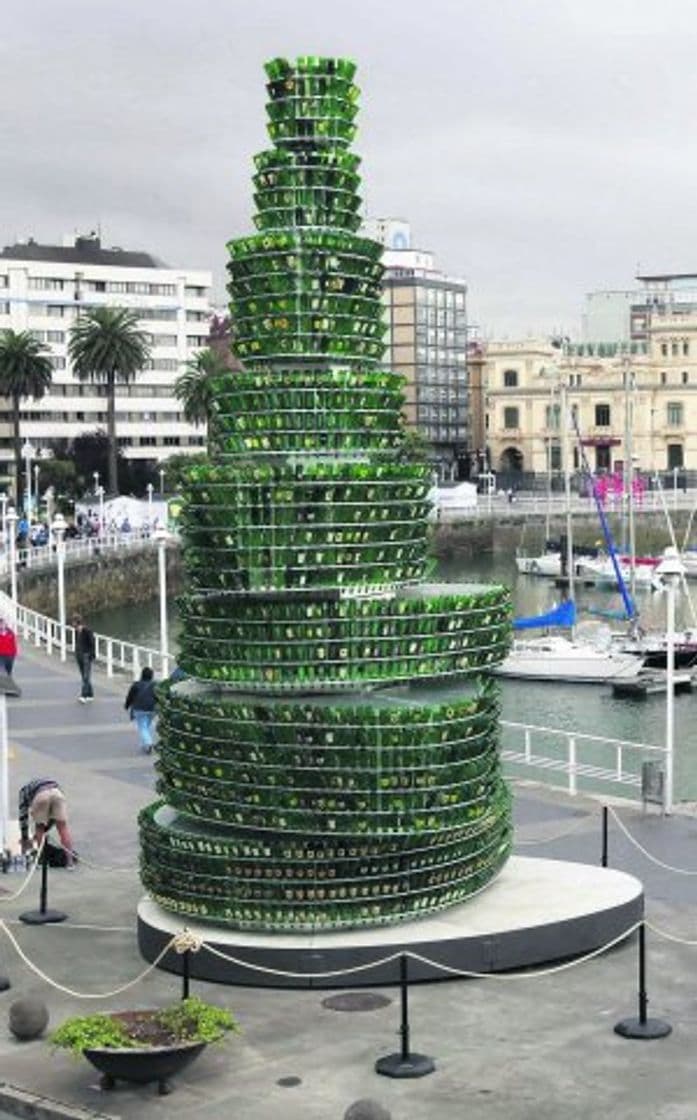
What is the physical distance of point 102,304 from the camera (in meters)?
148

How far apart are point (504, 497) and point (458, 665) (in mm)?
116086

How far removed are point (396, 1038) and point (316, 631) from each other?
4.17 meters

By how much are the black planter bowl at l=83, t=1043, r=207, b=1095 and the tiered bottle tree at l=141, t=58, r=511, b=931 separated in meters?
3.19

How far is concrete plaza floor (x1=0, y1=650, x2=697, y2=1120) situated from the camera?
14086mm

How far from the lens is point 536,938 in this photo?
17469 millimetres

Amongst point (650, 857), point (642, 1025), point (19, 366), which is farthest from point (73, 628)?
point (19, 366)

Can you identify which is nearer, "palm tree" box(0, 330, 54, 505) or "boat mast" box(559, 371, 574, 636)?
"boat mast" box(559, 371, 574, 636)

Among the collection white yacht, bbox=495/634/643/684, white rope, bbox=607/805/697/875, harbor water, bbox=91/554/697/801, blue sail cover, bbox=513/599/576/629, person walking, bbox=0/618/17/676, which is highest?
person walking, bbox=0/618/17/676

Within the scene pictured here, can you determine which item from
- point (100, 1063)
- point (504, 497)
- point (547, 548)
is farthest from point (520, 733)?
point (504, 497)

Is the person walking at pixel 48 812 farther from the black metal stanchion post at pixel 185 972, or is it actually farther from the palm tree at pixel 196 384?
the palm tree at pixel 196 384

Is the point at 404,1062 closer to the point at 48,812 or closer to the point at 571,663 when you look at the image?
the point at 48,812

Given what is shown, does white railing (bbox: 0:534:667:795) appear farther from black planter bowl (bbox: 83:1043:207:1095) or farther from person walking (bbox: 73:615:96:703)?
black planter bowl (bbox: 83:1043:207:1095)

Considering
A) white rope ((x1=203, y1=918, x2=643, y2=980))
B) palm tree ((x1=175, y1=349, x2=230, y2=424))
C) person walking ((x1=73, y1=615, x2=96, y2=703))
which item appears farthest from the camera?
palm tree ((x1=175, y1=349, x2=230, y2=424))

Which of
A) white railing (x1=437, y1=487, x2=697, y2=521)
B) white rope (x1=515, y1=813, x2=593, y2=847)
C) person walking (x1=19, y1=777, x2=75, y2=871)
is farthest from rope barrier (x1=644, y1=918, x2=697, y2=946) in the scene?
white railing (x1=437, y1=487, x2=697, y2=521)
